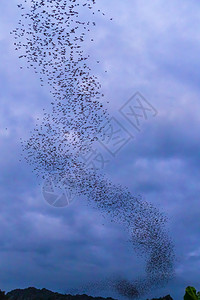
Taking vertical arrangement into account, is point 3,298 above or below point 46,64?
below

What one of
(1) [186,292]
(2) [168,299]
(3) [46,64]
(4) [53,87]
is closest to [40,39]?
(3) [46,64]

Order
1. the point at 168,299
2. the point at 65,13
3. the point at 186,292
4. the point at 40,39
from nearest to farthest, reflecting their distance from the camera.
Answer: the point at 65,13 < the point at 40,39 < the point at 186,292 < the point at 168,299

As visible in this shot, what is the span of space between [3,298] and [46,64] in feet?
91.9

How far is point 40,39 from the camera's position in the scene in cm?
3631

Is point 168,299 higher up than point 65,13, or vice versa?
point 65,13

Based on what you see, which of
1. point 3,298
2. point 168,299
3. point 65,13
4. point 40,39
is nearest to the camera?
point 65,13

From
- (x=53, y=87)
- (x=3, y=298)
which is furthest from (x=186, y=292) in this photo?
(x=53, y=87)

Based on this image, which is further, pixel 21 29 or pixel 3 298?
pixel 3 298

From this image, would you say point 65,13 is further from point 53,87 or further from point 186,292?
point 186,292

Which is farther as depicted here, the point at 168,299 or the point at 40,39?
the point at 168,299

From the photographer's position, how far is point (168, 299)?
4963 inches

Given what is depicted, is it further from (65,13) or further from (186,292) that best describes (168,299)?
(65,13)

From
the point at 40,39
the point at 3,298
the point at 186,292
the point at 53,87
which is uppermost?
the point at 40,39

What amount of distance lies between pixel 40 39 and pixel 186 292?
91.9 feet
